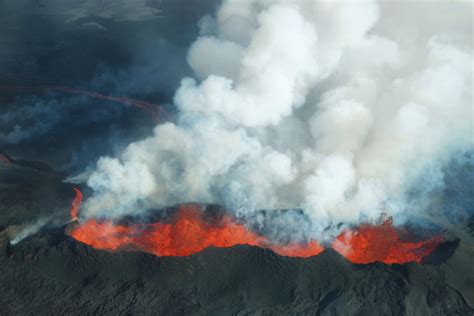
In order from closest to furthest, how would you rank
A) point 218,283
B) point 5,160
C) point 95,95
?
point 218,283, point 5,160, point 95,95

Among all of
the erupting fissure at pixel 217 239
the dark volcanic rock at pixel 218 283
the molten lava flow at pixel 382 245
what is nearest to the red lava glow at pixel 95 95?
the erupting fissure at pixel 217 239

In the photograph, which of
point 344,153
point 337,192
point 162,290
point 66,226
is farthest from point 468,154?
point 66,226

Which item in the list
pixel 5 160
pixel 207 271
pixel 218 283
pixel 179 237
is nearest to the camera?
pixel 218 283

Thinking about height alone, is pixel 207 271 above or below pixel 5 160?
above

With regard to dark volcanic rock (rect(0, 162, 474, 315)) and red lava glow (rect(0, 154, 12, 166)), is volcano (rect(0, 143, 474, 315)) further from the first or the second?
red lava glow (rect(0, 154, 12, 166))

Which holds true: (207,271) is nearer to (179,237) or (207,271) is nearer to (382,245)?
(179,237)

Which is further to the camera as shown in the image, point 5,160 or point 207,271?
point 5,160

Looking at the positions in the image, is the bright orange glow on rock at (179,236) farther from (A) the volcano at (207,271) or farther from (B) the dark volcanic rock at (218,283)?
(B) the dark volcanic rock at (218,283)

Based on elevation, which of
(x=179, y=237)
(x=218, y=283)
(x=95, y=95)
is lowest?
(x=95, y=95)

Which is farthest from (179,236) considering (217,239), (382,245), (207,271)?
(382,245)
